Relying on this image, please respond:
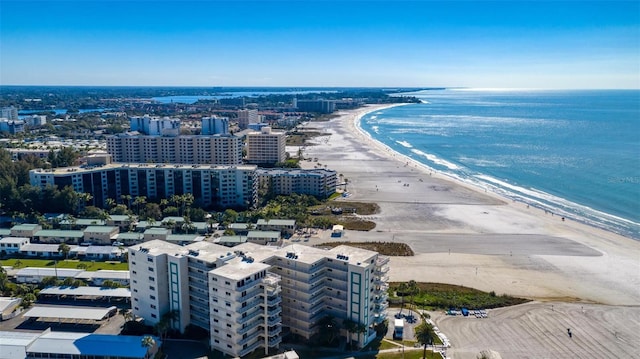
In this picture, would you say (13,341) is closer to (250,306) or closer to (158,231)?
(250,306)

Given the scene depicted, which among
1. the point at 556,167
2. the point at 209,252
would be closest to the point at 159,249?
the point at 209,252

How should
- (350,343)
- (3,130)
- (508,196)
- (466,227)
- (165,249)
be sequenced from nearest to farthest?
(350,343) < (165,249) < (466,227) < (508,196) < (3,130)

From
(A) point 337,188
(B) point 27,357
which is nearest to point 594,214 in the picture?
(A) point 337,188

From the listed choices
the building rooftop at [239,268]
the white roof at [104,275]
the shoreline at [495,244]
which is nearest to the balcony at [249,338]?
the building rooftop at [239,268]

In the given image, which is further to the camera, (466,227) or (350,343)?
(466,227)

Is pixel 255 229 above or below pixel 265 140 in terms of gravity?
below

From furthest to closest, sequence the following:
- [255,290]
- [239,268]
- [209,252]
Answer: [209,252] → [239,268] → [255,290]

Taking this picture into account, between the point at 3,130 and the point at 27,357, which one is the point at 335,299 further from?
the point at 3,130

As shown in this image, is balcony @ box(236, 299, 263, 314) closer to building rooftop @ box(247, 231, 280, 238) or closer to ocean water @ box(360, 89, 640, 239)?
building rooftop @ box(247, 231, 280, 238)
